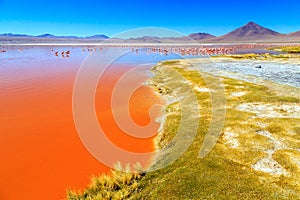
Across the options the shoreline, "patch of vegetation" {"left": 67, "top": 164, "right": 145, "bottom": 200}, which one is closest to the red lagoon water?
"patch of vegetation" {"left": 67, "top": 164, "right": 145, "bottom": 200}

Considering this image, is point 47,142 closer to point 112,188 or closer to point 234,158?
point 112,188

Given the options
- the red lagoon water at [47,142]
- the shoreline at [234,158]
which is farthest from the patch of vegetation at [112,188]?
the red lagoon water at [47,142]

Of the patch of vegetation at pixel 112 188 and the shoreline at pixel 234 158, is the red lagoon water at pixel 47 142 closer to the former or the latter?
the patch of vegetation at pixel 112 188

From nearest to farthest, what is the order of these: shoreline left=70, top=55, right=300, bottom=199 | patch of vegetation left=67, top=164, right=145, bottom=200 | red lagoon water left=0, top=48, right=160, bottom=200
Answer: shoreline left=70, top=55, right=300, bottom=199 → patch of vegetation left=67, top=164, right=145, bottom=200 → red lagoon water left=0, top=48, right=160, bottom=200

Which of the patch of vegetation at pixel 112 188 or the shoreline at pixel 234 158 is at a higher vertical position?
the shoreline at pixel 234 158

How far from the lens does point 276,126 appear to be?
13.6 metres

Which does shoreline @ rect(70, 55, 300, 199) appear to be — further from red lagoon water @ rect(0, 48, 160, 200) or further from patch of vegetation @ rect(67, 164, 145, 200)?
red lagoon water @ rect(0, 48, 160, 200)

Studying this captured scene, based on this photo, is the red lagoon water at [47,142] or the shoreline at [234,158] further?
the red lagoon water at [47,142]

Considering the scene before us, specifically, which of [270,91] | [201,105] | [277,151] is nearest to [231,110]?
[201,105]

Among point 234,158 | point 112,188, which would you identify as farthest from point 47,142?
point 234,158

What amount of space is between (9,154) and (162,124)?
10.7 meters

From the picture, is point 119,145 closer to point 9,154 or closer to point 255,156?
point 9,154

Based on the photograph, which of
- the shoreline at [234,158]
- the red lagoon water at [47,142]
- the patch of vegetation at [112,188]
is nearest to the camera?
the shoreline at [234,158]

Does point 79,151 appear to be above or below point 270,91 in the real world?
below
